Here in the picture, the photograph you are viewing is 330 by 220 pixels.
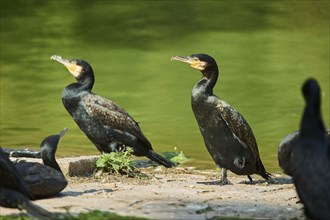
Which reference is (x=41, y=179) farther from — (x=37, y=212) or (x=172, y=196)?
(x=172, y=196)

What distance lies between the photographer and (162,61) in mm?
21875

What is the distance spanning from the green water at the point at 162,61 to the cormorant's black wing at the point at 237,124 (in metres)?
2.15

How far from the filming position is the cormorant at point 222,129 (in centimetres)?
1127

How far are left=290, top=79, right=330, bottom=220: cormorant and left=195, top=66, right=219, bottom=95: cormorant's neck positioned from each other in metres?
3.57

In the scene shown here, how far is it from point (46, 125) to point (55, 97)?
2.26m

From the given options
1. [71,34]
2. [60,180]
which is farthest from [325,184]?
[71,34]

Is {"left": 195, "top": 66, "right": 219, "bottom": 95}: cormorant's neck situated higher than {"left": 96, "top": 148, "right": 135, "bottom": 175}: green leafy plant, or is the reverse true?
{"left": 195, "top": 66, "right": 219, "bottom": 95}: cormorant's neck

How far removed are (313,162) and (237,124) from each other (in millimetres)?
3719

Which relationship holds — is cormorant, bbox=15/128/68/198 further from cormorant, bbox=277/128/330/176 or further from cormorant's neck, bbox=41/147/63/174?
cormorant, bbox=277/128/330/176

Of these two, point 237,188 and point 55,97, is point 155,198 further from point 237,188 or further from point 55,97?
point 55,97

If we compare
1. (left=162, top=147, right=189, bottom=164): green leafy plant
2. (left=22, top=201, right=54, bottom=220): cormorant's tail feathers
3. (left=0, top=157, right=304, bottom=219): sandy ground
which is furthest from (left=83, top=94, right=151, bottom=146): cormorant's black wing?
(left=22, top=201, right=54, bottom=220): cormorant's tail feathers

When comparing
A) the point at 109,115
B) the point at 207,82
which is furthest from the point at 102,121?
the point at 207,82

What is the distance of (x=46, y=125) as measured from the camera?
16078 millimetres

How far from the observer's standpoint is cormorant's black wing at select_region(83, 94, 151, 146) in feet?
38.3
